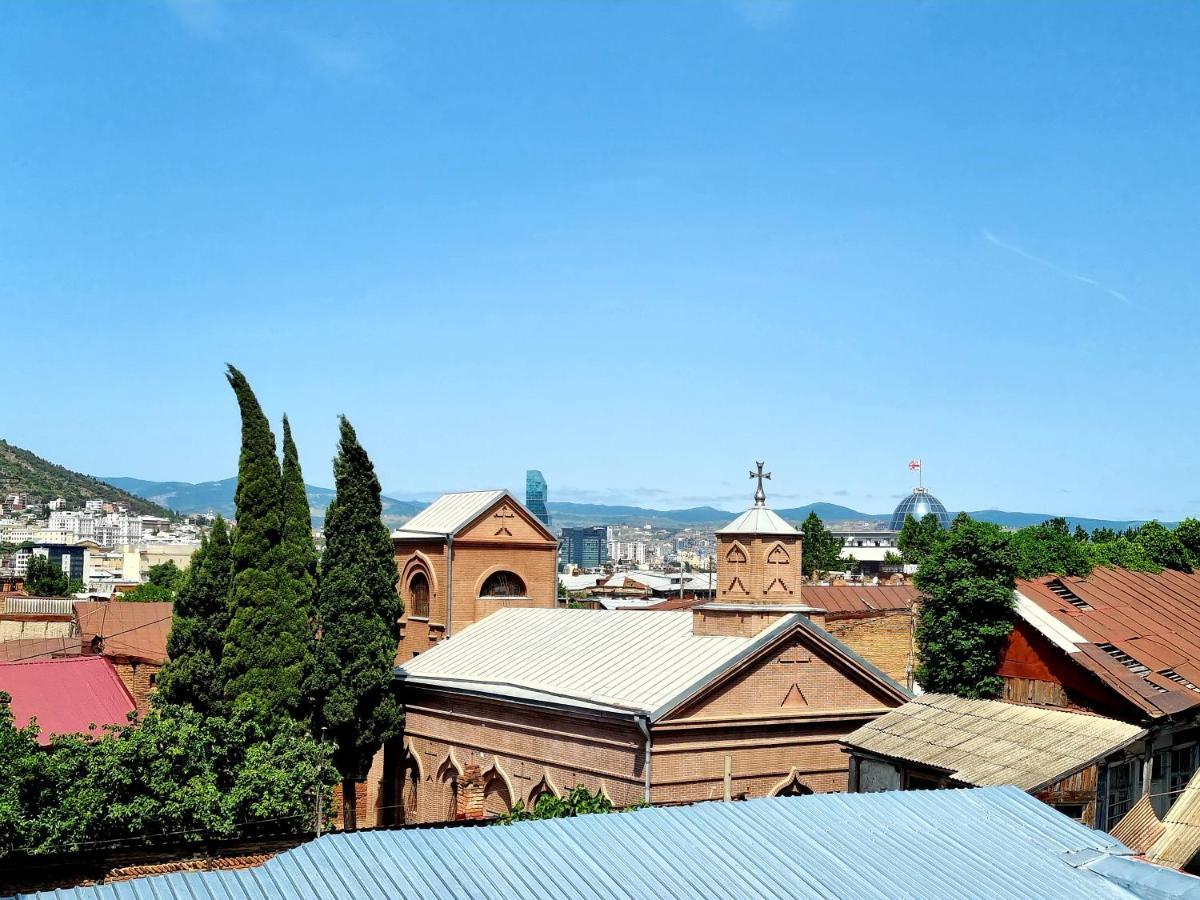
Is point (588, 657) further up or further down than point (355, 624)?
further down

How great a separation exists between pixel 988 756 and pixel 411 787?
1521cm

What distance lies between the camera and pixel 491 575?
34406 millimetres

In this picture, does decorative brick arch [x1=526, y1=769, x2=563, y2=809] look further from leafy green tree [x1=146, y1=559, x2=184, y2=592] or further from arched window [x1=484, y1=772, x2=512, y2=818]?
leafy green tree [x1=146, y1=559, x2=184, y2=592]

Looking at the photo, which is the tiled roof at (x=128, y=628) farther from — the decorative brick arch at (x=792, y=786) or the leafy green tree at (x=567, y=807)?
the decorative brick arch at (x=792, y=786)

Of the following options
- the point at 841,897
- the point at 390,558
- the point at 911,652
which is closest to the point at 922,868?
the point at 841,897

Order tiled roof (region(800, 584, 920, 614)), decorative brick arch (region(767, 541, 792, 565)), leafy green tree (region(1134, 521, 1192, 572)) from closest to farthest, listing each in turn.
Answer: decorative brick arch (region(767, 541, 792, 565)), leafy green tree (region(1134, 521, 1192, 572)), tiled roof (region(800, 584, 920, 614))

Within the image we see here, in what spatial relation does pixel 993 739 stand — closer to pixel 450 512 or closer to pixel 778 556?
pixel 778 556

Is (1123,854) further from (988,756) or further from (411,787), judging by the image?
(411,787)

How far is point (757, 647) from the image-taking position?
77.5 feet

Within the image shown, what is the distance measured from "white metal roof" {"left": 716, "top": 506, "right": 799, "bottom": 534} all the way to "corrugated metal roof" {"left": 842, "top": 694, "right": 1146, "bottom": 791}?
429 cm

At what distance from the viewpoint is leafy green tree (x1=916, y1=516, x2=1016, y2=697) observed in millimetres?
22953

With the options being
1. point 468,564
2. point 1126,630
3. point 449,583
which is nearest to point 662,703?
point 1126,630

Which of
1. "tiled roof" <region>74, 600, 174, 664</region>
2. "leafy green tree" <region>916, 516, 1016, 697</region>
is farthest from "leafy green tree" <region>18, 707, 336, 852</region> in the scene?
"leafy green tree" <region>916, 516, 1016, 697</region>

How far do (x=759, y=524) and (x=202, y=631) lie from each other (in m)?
11.8
